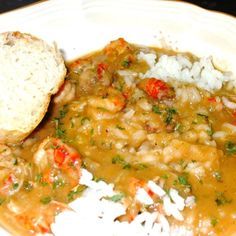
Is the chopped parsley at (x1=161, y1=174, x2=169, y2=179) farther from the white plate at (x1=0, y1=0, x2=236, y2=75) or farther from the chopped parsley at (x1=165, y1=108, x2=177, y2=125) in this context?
the white plate at (x1=0, y1=0, x2=236, y2=75)

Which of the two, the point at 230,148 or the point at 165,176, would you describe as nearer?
the point at 165,176

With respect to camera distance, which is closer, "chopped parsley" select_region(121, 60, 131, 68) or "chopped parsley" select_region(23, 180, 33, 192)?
"chopped parsley" select_region(23, 180, 33, 192)

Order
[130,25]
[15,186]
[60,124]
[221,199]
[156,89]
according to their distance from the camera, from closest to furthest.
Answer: [221,199] → [15,186] → [60,124] → [156,89] → [130,25]

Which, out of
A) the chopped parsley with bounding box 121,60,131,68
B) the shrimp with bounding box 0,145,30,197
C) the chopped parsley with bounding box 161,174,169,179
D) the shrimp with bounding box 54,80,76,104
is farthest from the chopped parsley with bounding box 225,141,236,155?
the shrimp with bounding box 0,145,30,197

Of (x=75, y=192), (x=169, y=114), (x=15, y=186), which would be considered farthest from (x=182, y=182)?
(x=15, y=186)

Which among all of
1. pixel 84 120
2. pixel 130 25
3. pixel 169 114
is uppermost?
pixel 130 25

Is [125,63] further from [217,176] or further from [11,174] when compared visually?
[11,174]

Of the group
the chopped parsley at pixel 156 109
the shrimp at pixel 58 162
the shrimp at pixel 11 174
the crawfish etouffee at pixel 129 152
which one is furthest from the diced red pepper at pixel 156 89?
the shrimp at pixel 11 174
